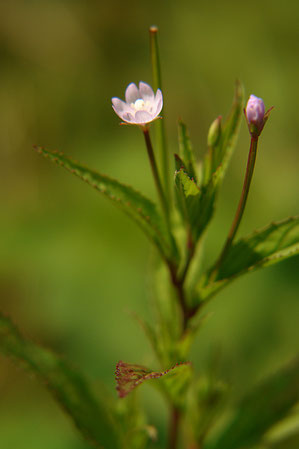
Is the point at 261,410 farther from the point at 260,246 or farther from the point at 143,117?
the point at 143,117

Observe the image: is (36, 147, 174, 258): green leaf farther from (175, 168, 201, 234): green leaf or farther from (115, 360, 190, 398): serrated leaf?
(115, 360, 190, 398): serrated leaf

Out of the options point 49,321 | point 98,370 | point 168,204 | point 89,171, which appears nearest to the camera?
point 89,171

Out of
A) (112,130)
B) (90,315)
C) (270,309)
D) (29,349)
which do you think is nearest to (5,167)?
(112,130)

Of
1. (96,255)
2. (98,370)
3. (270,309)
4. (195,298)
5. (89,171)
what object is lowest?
(270,309)

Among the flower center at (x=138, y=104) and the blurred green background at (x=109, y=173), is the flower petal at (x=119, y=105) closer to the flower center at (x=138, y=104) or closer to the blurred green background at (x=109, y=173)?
the flower center at (x=138, y=104)

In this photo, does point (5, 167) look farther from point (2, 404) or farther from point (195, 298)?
point (195, 298)
